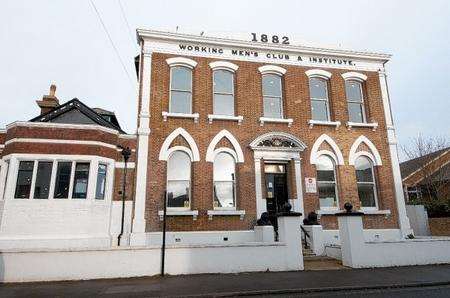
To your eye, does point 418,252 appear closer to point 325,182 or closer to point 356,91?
point 325,182

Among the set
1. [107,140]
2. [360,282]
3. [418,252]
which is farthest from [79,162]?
[418,252]

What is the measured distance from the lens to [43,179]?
12336 mm

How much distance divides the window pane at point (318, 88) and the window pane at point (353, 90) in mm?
1203

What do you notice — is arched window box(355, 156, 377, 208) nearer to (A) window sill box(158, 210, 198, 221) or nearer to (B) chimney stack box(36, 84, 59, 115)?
(A) window sill box(158, 210, 198, 221)

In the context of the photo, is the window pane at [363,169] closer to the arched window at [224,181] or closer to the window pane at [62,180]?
the arched window at [224,181]

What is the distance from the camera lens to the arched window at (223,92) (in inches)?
602

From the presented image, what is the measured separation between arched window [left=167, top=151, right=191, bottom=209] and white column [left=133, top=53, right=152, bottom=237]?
1.04 m

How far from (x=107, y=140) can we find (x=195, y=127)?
3.61 metres

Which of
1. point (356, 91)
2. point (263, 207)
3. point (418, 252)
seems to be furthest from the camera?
point (356, 91)

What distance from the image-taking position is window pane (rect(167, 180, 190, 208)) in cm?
Result: 1370

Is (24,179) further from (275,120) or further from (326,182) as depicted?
(326,182)

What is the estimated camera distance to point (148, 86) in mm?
14484

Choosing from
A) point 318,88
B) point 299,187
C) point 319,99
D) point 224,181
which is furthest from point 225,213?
point 318,88

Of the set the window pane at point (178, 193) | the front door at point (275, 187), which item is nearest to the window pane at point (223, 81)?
the front door at point (275, 187)
